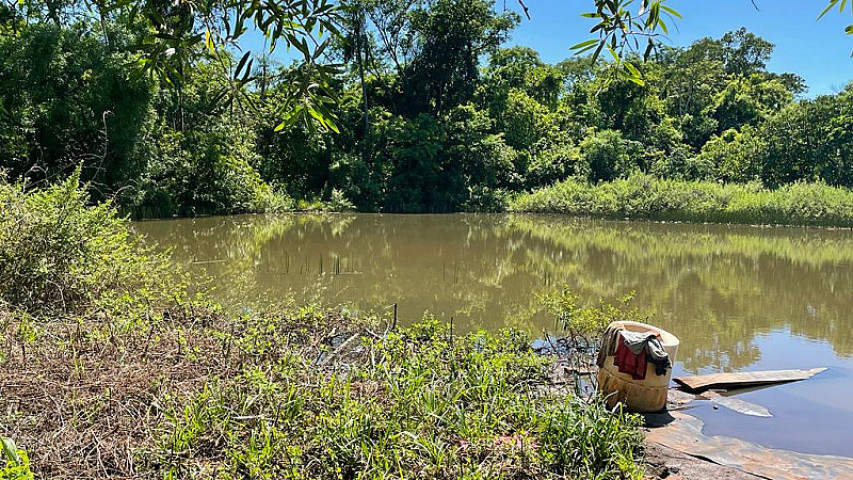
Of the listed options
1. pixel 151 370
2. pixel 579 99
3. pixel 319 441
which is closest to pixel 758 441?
pixel 319 441

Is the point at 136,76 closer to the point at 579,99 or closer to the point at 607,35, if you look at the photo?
the point at 607,35

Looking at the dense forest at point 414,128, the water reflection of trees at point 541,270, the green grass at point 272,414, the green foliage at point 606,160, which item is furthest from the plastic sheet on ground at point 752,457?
the green foliage at point 606,160

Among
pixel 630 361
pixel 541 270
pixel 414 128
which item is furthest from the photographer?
pixel 414 128

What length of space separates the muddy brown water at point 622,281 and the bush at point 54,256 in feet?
4.12

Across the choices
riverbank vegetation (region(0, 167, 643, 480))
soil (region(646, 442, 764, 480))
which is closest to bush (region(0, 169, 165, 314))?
riverbank vegetation (region(0, 167, 643, 480))

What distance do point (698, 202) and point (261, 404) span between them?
19.5 metres

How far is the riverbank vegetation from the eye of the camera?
2.51 metres

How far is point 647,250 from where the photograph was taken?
12742mm

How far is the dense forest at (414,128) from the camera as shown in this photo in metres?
14.2

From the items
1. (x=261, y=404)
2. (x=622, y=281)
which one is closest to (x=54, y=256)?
(x=261, y=404)

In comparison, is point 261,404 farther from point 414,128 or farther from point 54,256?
point 414,128

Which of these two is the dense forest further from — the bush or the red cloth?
the red cloth

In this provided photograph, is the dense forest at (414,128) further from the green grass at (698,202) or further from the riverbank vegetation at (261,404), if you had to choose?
the riverbank vegetation at (261,404)

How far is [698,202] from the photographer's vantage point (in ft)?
64.8
